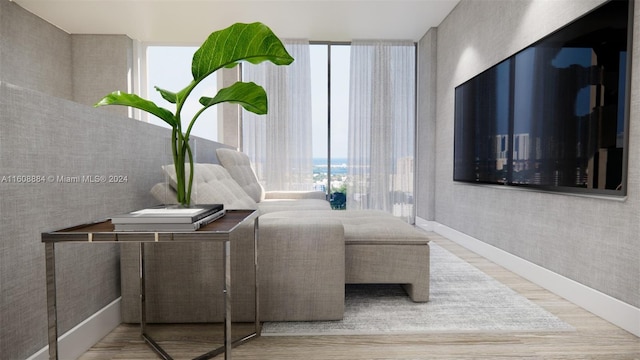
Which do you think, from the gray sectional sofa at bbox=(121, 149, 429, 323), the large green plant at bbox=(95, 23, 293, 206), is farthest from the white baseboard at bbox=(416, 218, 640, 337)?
the large green plant at bbox=(95, 23, 293, 206)

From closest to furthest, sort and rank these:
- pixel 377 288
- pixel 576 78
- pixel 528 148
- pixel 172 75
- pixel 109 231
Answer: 1. pixel 109 231
2. pixel 576 78
3. pixel 377 288
4. pixel 528 148
5. pixel 172 75

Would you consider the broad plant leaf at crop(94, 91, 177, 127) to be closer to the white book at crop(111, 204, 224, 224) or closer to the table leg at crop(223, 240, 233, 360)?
the white book at crop(111, 204, 224, 224)

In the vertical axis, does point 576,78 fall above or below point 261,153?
above

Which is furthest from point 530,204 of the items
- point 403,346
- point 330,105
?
point 330,105

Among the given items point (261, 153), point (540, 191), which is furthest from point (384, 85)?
point (540, 191)

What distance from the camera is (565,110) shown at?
2.11 meters

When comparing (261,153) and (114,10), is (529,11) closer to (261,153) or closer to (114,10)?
(261,153)

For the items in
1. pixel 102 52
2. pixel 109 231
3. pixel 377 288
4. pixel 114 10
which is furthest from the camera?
pixel 102 52

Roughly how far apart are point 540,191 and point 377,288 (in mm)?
1242

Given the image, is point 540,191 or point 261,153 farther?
point 261,153

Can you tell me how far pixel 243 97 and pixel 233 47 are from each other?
0.18 m

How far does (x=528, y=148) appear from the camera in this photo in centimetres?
247

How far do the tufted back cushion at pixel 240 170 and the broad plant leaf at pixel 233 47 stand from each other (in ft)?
6.25

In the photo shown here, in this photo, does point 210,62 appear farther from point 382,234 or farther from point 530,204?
point 530,204
